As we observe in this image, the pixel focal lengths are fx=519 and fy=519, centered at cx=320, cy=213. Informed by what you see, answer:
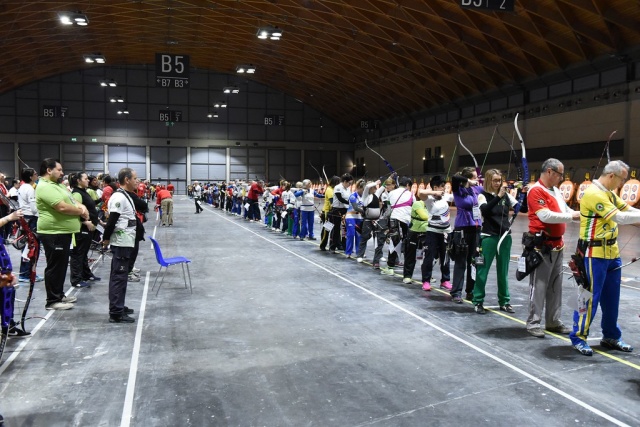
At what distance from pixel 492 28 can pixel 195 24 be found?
1612 centimetres

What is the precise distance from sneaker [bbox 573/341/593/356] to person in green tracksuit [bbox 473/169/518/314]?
4.48 ft

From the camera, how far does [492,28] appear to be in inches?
869

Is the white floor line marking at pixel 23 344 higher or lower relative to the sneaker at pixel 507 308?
lower

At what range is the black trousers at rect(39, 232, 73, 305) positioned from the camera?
562 centimetres

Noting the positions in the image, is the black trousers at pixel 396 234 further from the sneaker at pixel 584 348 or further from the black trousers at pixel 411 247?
the sneaker at pixel 584 348

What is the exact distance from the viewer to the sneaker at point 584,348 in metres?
4.41

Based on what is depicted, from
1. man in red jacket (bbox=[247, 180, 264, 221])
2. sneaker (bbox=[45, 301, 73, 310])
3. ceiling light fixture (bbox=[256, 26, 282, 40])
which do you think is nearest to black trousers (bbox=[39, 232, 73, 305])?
sneaker (bbox=[45, 301, 73, 310])

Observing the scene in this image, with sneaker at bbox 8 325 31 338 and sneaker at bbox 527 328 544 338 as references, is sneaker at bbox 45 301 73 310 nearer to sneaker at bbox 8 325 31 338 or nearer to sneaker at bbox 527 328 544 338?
sneaker at bbox 8 325 31 338

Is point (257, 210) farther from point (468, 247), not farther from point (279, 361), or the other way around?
point (279, 361)

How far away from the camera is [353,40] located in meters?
26.4

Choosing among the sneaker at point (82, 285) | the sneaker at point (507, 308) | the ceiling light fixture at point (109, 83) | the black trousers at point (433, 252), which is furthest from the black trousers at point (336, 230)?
the ceiling light fixture at point (109, 83)

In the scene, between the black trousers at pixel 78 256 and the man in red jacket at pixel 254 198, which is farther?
the man in red jacket at pixel 254 198

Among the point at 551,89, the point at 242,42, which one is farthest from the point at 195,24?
the point at 551,89

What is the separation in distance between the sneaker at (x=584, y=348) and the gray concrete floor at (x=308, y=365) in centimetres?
9
